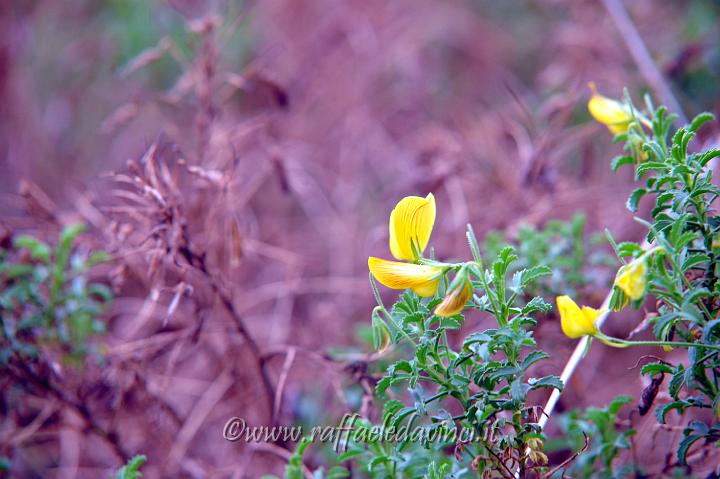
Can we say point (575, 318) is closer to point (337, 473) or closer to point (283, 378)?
point (337, 473)

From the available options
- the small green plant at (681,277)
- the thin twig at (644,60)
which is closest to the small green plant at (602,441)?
the small green plant at (681,277)

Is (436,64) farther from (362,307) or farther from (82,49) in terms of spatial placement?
(82,49)

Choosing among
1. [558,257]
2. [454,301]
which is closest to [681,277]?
[454,301]

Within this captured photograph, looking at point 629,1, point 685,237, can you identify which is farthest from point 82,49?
point 685,237

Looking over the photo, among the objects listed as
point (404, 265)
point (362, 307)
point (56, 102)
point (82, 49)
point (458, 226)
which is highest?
point (82, 49)

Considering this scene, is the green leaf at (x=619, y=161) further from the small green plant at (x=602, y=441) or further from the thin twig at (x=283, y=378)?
the thin twig at (x=283, y=378)

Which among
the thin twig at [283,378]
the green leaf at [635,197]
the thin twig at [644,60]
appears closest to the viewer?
the green leaf at [635,197]

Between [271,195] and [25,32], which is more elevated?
[25,32]
